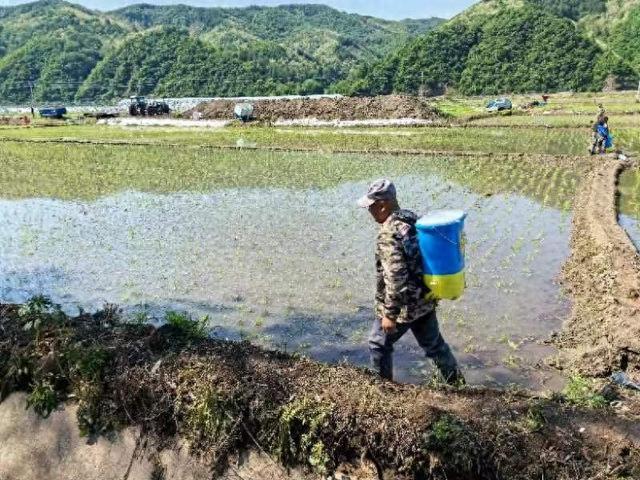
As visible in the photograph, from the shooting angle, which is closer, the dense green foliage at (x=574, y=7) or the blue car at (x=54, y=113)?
the blue car at (x=54, y=113)

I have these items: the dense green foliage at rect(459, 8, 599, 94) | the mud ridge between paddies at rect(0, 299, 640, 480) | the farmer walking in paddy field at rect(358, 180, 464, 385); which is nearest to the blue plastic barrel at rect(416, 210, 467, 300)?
the farmer walking in paddy field at rect(358, 180, 464, 385)

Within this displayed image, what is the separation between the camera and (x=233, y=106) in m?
38.9

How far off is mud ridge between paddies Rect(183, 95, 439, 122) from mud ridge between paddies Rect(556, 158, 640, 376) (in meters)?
22.4

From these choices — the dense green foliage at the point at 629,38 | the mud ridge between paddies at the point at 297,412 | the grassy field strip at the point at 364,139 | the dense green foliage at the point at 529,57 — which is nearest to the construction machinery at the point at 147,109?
the grassy field strip at the point at 364,139

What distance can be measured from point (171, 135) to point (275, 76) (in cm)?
8137

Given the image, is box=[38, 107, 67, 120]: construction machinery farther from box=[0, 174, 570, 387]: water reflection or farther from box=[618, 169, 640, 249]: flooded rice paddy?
box=[618, 169, 640, 249]: flooded rice paddy

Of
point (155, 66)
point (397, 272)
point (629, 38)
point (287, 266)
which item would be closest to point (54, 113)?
point (287, 266)

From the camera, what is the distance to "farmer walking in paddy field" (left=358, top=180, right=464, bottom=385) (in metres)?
3.84

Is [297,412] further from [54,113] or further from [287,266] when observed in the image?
[54,113]

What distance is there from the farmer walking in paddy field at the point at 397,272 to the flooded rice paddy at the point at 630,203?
6.53 m

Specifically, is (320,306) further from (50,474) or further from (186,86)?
(186,86)

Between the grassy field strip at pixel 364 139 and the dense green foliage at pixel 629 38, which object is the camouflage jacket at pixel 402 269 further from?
the dense green foliage at pixel 629 38

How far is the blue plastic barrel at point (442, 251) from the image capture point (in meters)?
3.63

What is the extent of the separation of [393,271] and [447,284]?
363mm
